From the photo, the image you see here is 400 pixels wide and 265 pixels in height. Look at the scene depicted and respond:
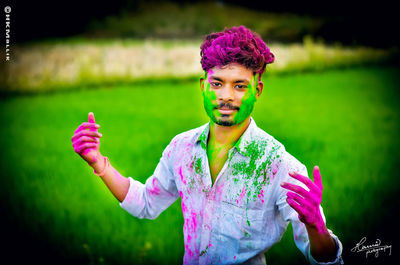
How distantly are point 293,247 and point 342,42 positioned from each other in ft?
31.4

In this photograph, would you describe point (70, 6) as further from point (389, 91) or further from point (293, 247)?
point (293, 247)

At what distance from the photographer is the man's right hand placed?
1.79 m

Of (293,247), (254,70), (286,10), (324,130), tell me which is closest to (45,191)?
(293,247)

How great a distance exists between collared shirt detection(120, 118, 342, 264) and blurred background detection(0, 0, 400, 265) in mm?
769

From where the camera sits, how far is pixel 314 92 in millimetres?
7766

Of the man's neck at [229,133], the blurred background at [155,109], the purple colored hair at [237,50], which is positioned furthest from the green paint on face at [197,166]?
the blurred background at [155,109]

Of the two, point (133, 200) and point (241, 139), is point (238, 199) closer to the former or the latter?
point (241, 139)

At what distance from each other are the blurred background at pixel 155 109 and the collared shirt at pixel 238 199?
77 cm

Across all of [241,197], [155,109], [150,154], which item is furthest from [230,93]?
[155,109]

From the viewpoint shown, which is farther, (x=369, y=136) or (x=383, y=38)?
(x=383, y=38)

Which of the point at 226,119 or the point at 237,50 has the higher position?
the point at 237,50

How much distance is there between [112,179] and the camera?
75.7 inches

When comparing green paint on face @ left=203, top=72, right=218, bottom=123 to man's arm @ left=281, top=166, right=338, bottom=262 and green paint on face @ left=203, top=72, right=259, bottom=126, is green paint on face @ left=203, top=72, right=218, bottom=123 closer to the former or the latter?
green paint on face @ left=203, top=72, right=259, bottom=126

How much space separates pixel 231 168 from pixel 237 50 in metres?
0.54
